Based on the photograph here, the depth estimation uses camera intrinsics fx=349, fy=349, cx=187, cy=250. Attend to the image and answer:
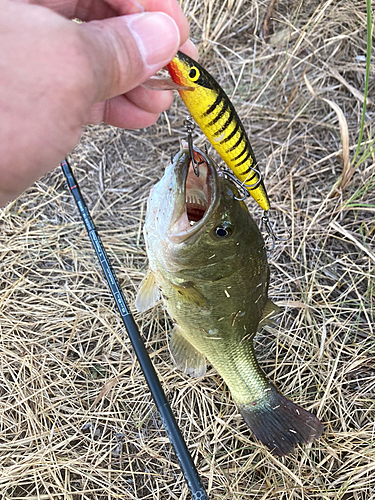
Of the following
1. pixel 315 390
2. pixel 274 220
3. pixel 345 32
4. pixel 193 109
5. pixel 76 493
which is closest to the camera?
pixel 193 109

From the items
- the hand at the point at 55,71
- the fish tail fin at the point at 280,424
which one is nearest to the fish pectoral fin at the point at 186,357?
the fish tail fin at the point at 280,424

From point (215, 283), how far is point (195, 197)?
0.44 meters

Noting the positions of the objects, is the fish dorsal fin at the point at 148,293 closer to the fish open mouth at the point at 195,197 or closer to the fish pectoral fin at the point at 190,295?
the fish pectoral fin at the point at 190,295

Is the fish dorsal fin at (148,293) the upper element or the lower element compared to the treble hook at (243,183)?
lower

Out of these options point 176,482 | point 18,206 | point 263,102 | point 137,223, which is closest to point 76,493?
point 176,482

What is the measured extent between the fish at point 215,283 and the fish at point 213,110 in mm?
152

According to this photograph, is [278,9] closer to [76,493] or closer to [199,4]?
[199,4]

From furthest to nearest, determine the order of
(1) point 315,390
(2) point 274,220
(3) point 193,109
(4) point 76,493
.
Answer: (2) point 274,220 → (1) point 315,390 → (4) point 76,493 → (3) point 193,109

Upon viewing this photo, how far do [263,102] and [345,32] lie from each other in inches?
35.6

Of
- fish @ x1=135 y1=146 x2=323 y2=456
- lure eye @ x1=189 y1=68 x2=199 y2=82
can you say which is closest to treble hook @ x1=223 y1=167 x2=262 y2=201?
fish @ x1=135 y1=146 x2=323 y2=456

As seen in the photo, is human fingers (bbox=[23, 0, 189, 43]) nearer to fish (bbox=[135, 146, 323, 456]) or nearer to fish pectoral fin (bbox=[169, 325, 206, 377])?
fish (bbox=[135, 146, 323, 456])

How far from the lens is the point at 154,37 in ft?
3.90

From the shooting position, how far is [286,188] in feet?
8.92

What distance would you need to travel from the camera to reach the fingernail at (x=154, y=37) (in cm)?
118
